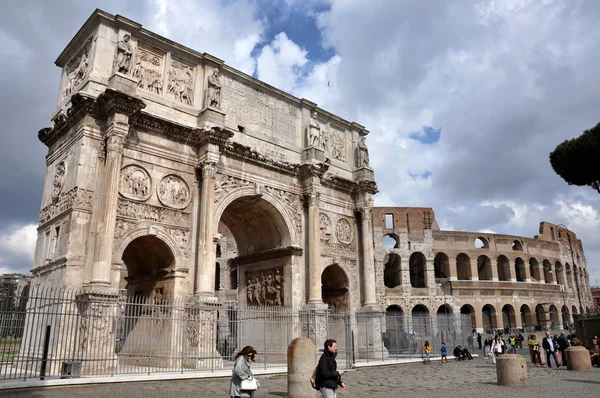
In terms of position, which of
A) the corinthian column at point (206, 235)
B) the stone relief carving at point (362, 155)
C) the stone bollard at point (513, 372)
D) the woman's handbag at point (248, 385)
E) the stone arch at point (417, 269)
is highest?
the stone relief carving at point (362, 155)

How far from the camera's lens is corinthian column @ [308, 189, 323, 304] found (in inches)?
695

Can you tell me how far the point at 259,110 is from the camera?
18.5m

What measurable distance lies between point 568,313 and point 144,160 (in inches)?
1853

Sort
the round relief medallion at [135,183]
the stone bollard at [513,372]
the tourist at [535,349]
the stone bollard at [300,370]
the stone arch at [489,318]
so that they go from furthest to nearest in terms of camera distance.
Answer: the stone arch at [489,318], the tourist at [535,349], the round relief medallion at [135,183], the stone bollard at [513,372], the stone bollard at [300,370]

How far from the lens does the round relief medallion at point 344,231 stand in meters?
20.3

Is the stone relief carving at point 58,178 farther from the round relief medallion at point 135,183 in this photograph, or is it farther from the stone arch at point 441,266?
the stone arch at point 441,266

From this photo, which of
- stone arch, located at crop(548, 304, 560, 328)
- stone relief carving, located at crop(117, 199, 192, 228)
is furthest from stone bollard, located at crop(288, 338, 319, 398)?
stone arch, located at crop(548, 304, 560, 328)

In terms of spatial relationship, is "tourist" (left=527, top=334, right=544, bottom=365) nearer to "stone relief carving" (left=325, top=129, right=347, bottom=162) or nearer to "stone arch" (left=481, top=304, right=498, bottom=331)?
"stone relief carving" (left=325, top=129, right=347, bottom=162)

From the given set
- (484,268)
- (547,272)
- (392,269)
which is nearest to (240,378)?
(392,269)

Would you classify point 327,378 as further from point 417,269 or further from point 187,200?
point 417,269

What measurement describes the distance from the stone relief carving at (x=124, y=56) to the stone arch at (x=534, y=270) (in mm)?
42102

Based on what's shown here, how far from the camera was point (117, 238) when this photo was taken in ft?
43.8

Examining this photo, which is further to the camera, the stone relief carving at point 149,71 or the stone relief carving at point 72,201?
the stone relief carving at point 149,71

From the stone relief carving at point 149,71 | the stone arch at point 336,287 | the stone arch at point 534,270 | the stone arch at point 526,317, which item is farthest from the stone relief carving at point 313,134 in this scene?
the stone arch at point 534,270
